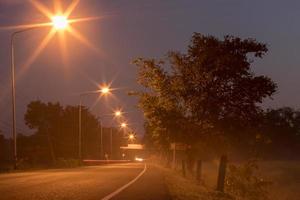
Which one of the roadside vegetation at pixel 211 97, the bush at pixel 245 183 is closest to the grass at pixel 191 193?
the roadside vegetation at pixel 211 97

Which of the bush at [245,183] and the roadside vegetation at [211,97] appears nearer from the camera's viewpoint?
the roadside vegetation at [211,97]

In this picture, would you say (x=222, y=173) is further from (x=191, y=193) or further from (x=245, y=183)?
(x=191, y=193)

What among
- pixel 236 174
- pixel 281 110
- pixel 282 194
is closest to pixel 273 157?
pixel 281 110

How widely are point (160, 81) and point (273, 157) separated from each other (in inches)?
3912

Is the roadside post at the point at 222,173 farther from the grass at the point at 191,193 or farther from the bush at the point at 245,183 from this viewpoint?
the bush at the point at 245,183

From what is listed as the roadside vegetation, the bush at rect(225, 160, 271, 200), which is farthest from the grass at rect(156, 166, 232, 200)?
the bush at rect(225, 160, 271, 200)

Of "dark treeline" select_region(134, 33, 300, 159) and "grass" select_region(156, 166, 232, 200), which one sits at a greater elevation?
"dark treeline" select_region(134, 33, 300, 159)

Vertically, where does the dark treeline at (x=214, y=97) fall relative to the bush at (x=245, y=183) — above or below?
above

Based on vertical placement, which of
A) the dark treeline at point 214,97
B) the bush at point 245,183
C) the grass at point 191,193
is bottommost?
the bush at point 245,183

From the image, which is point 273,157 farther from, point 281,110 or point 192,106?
point 192,106

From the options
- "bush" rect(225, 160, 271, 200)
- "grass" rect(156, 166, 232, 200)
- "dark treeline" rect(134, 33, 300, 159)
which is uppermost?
"dark treeline" rect(134, 33, 300, 159)

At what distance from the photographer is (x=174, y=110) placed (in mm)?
32344

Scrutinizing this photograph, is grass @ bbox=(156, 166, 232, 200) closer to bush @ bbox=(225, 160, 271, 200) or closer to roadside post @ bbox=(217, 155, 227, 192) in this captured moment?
roadside post @ bbox=(217, 155, 227, 192)

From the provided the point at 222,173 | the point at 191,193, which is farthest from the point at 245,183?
the point at 191,193
